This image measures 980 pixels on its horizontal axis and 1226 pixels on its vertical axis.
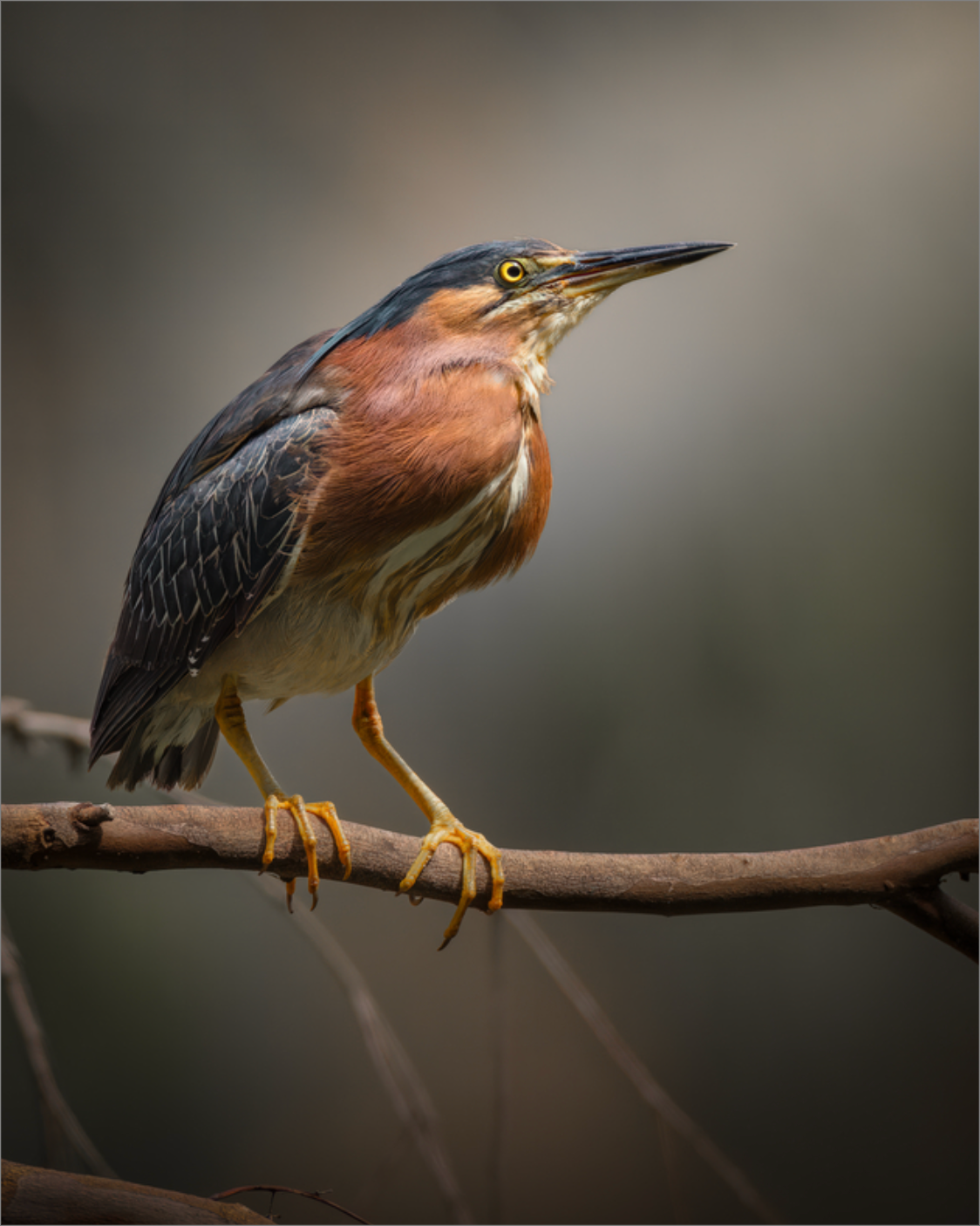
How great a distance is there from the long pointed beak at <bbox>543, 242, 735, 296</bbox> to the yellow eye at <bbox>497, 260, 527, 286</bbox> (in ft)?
0.07

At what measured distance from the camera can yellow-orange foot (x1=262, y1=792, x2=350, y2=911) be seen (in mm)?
677

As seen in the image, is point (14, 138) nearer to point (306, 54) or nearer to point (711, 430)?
point (306, 54)

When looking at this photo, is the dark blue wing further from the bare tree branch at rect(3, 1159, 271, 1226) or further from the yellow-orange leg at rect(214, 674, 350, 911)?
the bare tree branch at rect(3, 1159, 271, 1226)

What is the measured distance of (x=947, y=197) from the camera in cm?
122

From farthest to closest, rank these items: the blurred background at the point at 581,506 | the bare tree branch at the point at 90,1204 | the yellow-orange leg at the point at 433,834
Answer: the blurred background at the point at 581,506
the yellow-orange leg at the point at 433,834
the bare tree branch at the point at 90,1204

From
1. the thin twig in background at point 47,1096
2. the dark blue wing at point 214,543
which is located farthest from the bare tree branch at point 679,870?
the thin twig in background at point 47,1096

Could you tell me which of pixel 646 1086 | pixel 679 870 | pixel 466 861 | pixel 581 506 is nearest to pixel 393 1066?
pixel 646 1086

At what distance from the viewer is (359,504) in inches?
27.4

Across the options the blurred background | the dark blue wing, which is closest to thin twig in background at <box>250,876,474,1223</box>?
the blurred background

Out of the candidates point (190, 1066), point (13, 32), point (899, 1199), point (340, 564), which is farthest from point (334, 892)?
point (13, 32)

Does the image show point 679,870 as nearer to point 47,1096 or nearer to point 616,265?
point 616,265

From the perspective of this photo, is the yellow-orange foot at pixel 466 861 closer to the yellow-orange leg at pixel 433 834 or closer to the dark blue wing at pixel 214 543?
the yellow-orange leg at pixel 433 834

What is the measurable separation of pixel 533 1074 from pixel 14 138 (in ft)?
4.48

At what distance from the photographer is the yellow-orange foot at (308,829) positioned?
68cm
